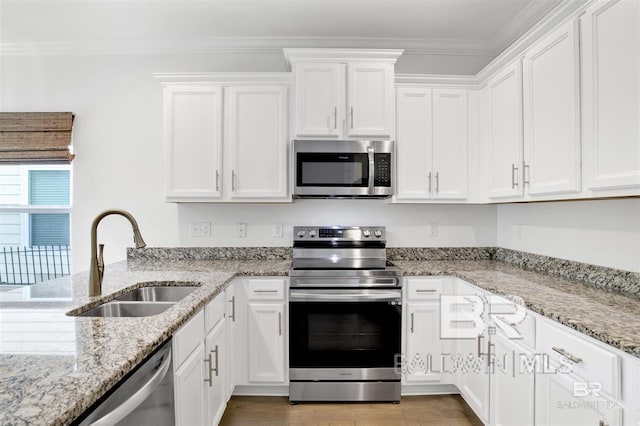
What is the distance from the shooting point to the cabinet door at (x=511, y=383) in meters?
1.57

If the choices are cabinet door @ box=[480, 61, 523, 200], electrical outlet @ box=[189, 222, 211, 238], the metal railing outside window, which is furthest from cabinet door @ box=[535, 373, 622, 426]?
the metal railing outside window

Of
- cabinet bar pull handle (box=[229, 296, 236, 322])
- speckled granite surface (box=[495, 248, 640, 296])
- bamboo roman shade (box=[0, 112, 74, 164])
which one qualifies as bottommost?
cabinet bar pull handle (box=[229, 296, 236, 322])

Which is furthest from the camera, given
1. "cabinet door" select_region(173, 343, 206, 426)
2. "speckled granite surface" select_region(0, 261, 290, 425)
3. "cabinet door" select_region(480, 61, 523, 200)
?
"cabinet door" select_region(480, 61, 523, 200)

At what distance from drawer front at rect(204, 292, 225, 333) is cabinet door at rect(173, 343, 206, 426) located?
0.42ft

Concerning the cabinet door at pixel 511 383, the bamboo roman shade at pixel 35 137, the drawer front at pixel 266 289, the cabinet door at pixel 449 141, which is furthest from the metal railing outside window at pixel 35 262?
the cabinet door at pixel 511 383

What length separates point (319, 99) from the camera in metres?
2.51

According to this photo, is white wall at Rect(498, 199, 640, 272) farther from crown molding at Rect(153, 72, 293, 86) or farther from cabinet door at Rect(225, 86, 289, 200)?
crown molding at Rect(153, 72, 293, 86)

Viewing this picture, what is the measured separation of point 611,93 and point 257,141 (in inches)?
77.6

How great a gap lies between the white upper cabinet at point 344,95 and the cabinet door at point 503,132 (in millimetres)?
681

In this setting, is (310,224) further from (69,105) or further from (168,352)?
(69,105)

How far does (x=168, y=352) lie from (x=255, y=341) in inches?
44.5

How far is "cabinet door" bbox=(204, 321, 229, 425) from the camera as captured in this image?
5.78ft

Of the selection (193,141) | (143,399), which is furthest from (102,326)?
(193,141)

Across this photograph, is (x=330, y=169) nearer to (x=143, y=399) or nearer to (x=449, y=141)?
→ (x=449, y=141)
